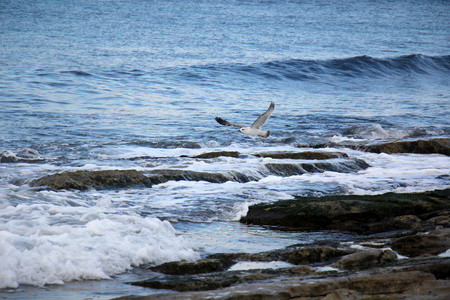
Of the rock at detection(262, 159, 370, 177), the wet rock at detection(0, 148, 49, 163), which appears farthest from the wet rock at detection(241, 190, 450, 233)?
the wet rock at detection(0, 148, 49, 163)

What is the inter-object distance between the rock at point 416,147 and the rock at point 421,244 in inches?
270

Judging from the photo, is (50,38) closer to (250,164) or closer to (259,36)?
(259,36)

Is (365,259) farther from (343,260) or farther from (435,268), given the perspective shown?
(435,268)

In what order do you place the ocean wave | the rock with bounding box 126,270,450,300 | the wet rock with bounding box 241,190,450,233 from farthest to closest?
1. the ocean wave
2. the wet rock with bounding box 241,190,450,233
3. the rock with bounding box 126,270,450,300

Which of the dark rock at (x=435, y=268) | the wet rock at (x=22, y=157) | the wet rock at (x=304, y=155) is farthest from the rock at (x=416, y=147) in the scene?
the dark rock at (x=435, y=268)

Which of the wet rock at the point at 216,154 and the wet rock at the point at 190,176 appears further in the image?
the wet rock at the point at 216,154

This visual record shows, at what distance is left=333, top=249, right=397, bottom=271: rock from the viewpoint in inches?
171

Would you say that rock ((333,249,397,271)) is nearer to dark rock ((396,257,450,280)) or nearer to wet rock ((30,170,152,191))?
dark rock ((396,257,450,280))

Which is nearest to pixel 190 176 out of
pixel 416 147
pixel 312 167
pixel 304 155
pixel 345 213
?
pixel 312 167

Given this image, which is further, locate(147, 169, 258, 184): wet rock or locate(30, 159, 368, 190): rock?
locate(147, 169, 258, 184): wet rock

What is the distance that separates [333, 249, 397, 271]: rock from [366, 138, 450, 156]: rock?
294 inches

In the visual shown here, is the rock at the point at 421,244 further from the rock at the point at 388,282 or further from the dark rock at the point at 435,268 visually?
the rock at the point at 388,282

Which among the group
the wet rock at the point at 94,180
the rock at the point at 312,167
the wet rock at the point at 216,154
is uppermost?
the wet rock at the point at 94,180

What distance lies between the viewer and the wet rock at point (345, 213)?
6121mm
